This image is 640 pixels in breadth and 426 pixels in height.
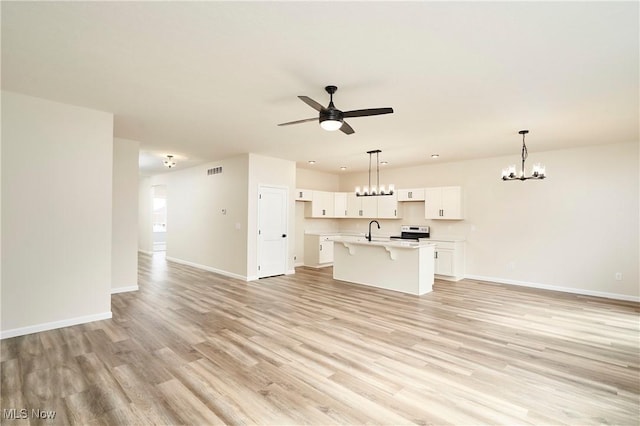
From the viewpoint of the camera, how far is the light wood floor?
223 centimetres

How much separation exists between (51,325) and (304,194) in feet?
19.4

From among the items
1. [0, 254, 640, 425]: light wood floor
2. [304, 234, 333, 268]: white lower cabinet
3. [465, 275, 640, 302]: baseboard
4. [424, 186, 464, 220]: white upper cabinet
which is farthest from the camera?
[304, 234, 333, 268]: white lower cabinet

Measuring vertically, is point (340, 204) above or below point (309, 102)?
below

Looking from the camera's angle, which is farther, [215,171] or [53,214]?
[215,171]

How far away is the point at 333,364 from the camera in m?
2.93

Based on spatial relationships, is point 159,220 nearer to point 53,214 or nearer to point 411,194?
point 53,214

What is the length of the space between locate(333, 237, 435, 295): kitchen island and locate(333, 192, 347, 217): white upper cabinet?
7.91 feet

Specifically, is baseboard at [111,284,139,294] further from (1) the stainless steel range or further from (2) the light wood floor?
(1) the stainless steel range

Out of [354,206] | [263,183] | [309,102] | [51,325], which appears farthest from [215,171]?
[309,102]

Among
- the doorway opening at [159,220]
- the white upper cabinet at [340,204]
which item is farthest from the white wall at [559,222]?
the doorway opening at [159,220]

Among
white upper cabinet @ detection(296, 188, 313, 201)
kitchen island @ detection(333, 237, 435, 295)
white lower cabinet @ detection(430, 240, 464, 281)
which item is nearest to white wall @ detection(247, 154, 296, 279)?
white upper cabinet @ detection(296, 188, 313, 201)

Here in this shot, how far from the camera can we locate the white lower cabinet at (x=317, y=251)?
28.3ft

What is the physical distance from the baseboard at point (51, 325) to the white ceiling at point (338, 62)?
274cm

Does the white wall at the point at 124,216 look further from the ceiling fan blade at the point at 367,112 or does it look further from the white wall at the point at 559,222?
the white wall at the point at 559,222
